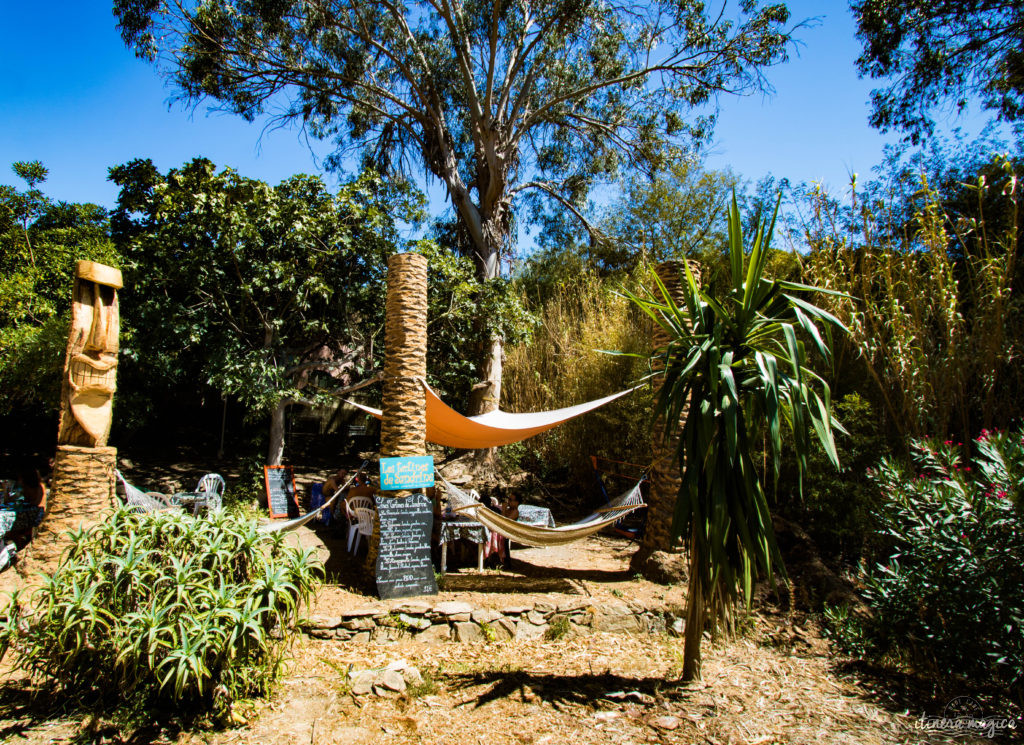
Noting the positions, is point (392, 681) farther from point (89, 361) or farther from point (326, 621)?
point (89, 361)

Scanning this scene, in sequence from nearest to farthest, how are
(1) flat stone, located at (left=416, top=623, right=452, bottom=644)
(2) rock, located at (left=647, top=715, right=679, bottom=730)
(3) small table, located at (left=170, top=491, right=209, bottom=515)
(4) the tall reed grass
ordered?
(2) rock, located at (left=647, top=715, right=679, bottom=730) → (1) flat stone, located at (left=416, top=623, right=452, bottom=644) → (3) small table, located at (left=170, top=491, right=209, bottom=515) → (4) the tall reed grass

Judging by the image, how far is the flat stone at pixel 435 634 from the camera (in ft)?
10.3

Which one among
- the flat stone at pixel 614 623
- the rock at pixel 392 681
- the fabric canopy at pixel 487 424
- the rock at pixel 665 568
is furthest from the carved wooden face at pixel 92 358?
the rock at pixel 665 568

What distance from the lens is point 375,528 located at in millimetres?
3846

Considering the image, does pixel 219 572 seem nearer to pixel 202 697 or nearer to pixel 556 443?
pixel 202 697

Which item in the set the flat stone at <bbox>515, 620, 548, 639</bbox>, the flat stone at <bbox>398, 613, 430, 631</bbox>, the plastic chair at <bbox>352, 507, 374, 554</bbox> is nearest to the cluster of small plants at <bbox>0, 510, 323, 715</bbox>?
the flat stone at <bbox>398, 613, 430, 631</bbox>

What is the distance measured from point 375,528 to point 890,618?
10.2ft

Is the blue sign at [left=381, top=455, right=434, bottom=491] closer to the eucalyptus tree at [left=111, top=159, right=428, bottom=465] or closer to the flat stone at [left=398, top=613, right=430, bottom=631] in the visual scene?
the flat stone at [left=398, top=613, right=430, bottom=631]

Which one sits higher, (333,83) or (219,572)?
(333,83)

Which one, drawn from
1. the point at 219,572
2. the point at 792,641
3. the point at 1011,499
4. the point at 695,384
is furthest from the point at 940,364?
the point at 219,572

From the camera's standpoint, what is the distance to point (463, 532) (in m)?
4.30

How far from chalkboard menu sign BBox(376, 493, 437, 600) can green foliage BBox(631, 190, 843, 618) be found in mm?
1937

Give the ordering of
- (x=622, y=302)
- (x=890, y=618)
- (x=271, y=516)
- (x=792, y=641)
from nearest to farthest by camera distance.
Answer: (x=890, y=618)
(x=792, y=641)
(x=271, y=516)
(x=622, y=302)

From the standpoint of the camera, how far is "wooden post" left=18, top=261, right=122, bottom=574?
3.36 meters
